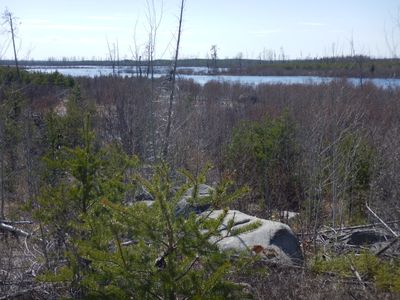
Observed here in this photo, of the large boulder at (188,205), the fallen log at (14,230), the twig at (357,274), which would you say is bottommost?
the twig at (357,274)

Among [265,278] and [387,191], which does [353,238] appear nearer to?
[387,191]

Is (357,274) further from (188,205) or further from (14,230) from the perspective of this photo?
(14,230)

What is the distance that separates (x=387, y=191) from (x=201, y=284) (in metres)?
5.06

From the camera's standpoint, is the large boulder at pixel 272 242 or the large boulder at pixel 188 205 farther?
the large boulder at pixel 272 242

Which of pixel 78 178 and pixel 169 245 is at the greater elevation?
pixel 78 178

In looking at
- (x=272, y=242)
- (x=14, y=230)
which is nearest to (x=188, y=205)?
(x=272, y=242)

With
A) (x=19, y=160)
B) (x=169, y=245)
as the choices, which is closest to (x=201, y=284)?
(x=169, y=245)

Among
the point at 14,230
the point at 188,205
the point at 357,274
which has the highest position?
the point at 188,205

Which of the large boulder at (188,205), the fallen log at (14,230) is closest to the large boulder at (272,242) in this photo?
the large boulder at (188,205)

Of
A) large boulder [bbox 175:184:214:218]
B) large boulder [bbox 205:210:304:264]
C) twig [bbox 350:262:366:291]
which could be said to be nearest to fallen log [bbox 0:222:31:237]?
large boulder [bbox 175:184:214:218]

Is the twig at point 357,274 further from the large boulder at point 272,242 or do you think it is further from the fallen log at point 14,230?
the fallen log at point 14,230

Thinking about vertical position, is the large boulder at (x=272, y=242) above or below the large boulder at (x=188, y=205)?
below

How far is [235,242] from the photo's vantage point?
566cm

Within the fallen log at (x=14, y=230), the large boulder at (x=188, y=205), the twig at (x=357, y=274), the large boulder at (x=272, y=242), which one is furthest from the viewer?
the fallen log at (x=14, y=230)
